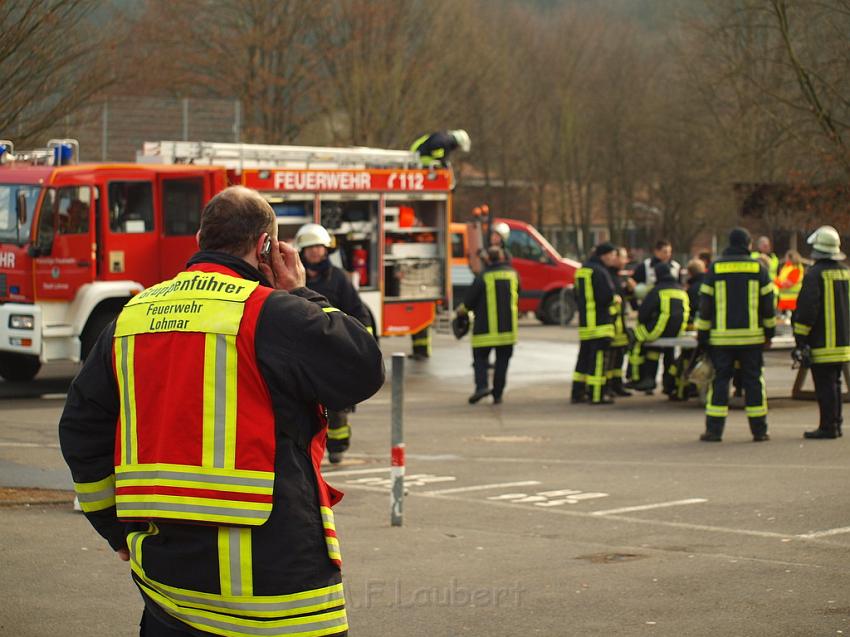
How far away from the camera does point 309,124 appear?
44.4 meters

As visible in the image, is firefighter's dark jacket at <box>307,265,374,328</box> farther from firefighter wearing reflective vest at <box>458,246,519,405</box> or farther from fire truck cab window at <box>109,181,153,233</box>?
fire truck cab window at <box>109,181,153,233</box>

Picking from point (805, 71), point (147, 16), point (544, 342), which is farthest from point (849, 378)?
point (147, 16)

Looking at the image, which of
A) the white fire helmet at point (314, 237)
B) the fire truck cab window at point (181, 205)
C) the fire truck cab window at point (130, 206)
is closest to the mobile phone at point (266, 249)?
the white fire helmet at point (314, 237)

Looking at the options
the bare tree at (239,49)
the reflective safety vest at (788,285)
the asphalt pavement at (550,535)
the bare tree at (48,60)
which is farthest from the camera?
the bare tree at (239,49)

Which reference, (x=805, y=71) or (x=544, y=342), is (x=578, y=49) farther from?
(x=805, y=71)

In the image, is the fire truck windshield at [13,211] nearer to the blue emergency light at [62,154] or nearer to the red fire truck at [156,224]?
the red fire truck at [156,224]

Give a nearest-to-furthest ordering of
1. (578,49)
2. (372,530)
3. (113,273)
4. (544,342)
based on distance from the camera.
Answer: (372,530), (113,273), (544,342), (578,49)

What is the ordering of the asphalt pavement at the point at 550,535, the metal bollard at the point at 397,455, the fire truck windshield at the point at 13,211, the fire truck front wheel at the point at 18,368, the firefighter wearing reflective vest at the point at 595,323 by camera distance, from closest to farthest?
1. the asphalt pavement at the point at 550,535
2. the metal bollard at the point at 397,455
3. the firefighter wearing reflective vest at the point at 595,323
4. the fire truck windshield at the point at 13,211
5. the fire truck front wheel at the point at 18,368

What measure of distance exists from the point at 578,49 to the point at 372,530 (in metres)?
61.7

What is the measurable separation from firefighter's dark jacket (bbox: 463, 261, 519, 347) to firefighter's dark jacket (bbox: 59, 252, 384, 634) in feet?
42.3

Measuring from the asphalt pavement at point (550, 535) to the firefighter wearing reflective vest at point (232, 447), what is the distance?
2633 mm

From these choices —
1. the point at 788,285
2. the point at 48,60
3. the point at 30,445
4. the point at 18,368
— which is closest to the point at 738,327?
the point at 30,445

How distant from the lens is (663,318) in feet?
54.9

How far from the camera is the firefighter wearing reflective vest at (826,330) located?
13.0 meters
